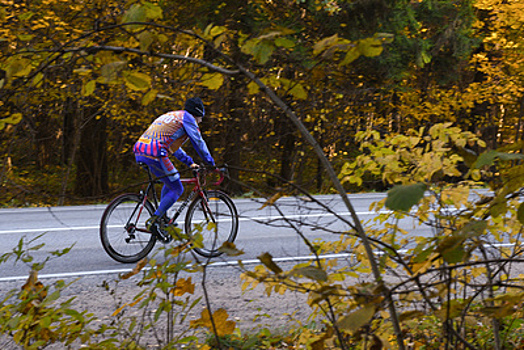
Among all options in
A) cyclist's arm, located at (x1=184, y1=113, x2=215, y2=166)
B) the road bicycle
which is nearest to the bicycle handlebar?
cyclist's arm, located at (x1=184, y1=113, x2=215, y2=166)

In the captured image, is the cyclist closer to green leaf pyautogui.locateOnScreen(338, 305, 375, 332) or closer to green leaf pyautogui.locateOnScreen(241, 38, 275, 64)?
green leaf pyautogui.locateOnScreen(241, 38, 275, 64)

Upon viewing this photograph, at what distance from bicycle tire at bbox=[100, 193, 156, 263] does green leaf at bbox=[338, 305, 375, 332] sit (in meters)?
5.47

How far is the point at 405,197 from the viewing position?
1.50 metres

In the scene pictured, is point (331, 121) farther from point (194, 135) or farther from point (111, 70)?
point (111, 70)

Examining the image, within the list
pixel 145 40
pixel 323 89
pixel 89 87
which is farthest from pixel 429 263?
pixel 323 89

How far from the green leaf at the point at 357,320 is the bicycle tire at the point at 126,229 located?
17.9 ft

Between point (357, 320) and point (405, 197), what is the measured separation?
0.34 m

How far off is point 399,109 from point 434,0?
3931 millimetres

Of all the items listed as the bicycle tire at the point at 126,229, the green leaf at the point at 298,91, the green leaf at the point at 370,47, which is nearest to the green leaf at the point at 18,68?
the green leaf at the point at 298,91

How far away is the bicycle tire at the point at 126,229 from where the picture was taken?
6.81 metres

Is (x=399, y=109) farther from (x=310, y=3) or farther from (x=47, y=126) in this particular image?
(x=47, y=126)

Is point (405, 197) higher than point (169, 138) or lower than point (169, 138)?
lower

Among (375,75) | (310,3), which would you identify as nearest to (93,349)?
(310,3)

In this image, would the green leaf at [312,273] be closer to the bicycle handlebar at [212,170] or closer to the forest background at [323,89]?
the bicycle handlebar at [212,170]
